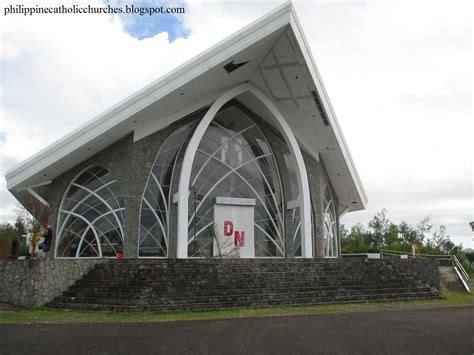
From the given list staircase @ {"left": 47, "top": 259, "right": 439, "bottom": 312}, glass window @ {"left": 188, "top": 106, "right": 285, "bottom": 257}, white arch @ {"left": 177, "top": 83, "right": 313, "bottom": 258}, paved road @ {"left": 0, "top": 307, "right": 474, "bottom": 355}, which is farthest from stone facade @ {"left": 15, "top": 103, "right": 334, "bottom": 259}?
paved road @ {"left": 0, "top": 307, "right": 474, "bottom": 355}

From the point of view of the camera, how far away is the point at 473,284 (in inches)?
675

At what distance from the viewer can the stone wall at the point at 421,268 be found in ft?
50.3

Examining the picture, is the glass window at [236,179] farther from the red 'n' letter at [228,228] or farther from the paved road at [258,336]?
the paved road at [258,336]

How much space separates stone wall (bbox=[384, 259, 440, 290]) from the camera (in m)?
15.3

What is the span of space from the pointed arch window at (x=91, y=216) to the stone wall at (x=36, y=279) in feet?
12.6

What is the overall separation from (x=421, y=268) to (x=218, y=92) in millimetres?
10455

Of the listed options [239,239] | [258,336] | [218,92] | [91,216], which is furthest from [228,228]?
[258,336]

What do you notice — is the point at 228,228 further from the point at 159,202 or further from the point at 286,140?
the point at 286,140

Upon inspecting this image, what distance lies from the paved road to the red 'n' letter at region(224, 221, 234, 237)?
8.64 m

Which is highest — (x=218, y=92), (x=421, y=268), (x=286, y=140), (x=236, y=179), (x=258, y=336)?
(x=218, y=92)

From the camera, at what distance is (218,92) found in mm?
17078

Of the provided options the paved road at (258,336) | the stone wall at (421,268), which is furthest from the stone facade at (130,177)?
the paved road at (258,336)

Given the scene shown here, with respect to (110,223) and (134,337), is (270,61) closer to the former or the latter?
(110,223)

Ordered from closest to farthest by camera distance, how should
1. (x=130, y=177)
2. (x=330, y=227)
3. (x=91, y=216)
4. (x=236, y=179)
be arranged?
1. (x=130, y=177)
2. (x=91, y=216)
3. (x=236, y=179)
4. (x=330, y=227)
